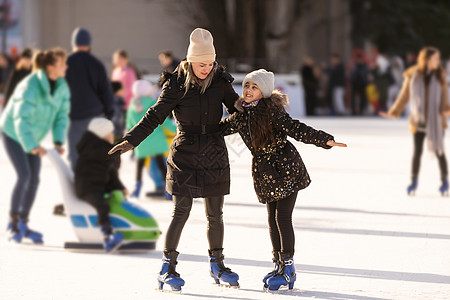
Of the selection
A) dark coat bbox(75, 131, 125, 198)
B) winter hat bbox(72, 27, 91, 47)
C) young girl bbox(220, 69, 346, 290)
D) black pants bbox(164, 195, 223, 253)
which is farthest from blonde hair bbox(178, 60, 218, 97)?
winter hat bbox(72, 27, 91, 47)

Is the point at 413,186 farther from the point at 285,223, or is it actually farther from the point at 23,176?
the point at 285,223

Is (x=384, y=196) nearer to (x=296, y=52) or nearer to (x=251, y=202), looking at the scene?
(x=251, y=202)

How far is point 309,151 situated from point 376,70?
11510 millimetres

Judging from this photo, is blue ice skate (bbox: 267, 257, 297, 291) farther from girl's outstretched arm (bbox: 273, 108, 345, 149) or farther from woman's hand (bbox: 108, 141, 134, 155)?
woman's hand (bbox: 108, 141, 134, 155)

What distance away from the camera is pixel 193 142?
5934 millimetres

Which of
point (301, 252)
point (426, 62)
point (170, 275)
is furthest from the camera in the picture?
point (426, 62)

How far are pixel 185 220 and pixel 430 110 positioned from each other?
4.93 meters

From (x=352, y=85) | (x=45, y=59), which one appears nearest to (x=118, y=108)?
(x=45, y=59)

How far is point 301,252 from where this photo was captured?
7.27 metres

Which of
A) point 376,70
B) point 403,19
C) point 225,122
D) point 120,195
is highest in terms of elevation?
point 403,19

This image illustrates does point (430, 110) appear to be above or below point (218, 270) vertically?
above

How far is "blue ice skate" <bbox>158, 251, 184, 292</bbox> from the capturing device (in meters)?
5.90

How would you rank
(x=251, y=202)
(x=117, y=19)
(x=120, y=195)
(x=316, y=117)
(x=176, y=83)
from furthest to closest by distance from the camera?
(x=117, y=19), (x=316, y=117), (x=251, y=202), (x=120, y=195), (x=176, y=83)

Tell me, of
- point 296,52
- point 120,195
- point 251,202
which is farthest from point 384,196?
point 296,52
